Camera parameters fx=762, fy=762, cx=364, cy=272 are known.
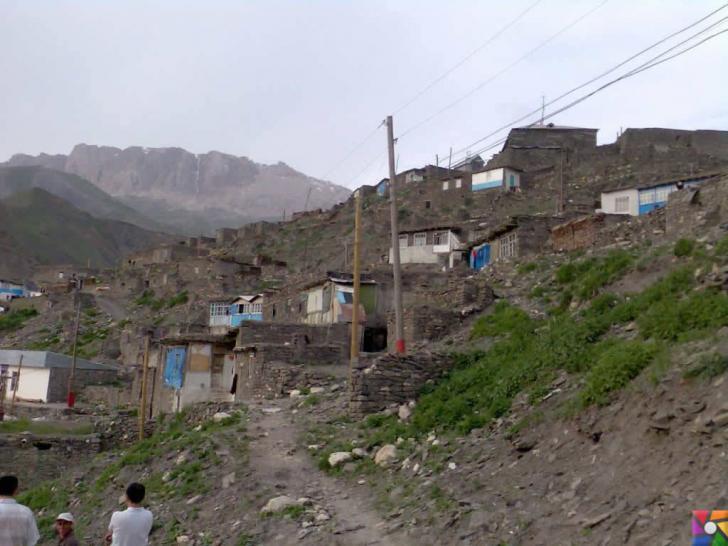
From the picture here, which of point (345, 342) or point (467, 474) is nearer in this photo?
point (467, 474)

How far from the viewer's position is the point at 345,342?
2258cm

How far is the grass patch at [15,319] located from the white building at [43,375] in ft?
77.6

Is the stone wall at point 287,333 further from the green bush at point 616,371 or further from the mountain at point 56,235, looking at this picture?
Answer: the mountain at point 56,235

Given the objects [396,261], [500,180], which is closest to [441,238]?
[500,180]

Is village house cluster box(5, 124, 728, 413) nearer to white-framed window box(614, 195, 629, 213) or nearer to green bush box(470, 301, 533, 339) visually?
white-framed window box(614, 195, 629, 213)

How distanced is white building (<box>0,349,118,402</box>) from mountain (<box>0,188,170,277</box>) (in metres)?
71.5

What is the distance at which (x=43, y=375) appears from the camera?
35.9m

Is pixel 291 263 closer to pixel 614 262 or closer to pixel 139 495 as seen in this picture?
pixel 614 262

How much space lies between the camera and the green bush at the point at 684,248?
554 inches

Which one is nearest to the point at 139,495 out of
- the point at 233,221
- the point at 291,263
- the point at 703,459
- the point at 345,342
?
the point at 703,459

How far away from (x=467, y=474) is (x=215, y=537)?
11.8 ft

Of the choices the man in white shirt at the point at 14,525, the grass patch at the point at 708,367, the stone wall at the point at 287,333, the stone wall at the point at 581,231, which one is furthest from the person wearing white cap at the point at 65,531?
the stone wall at the point at 581,231

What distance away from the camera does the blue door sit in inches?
1026

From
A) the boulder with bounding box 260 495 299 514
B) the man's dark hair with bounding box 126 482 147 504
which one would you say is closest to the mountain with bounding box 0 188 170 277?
the boulder with bounding box 260 495 299 514
